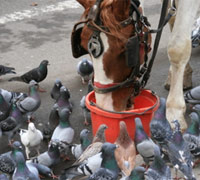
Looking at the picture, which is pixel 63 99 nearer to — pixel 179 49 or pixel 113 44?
pixel 179 49

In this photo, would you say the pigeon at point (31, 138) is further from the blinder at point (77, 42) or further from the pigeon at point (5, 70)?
the pigeon at point (5, 70)

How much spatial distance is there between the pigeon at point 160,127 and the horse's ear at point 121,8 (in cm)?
111

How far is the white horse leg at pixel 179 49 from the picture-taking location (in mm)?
4148

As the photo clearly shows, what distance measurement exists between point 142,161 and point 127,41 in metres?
1.34

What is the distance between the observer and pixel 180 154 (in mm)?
3805

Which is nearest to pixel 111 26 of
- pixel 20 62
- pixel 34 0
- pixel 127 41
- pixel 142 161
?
pixel 127 41

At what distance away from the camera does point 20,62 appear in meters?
7.10

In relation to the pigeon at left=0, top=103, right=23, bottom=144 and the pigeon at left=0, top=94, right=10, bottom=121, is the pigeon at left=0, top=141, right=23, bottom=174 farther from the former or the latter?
the pigeon at left=0, top=94, right=10, bottom=121

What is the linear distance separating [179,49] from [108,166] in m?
1.36

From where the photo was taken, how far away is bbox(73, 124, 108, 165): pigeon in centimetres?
397

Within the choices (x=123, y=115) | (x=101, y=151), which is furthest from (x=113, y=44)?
(x=101, y=151)

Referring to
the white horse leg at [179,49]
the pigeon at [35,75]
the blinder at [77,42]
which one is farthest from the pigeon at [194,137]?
the pigeon at [35,75]

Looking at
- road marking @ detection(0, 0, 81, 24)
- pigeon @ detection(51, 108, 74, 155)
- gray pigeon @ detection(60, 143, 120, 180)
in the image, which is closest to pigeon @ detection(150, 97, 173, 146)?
gray pigeon @ detection(60, 143, 120, 180)

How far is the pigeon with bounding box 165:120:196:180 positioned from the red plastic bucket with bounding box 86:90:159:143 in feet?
1.04
